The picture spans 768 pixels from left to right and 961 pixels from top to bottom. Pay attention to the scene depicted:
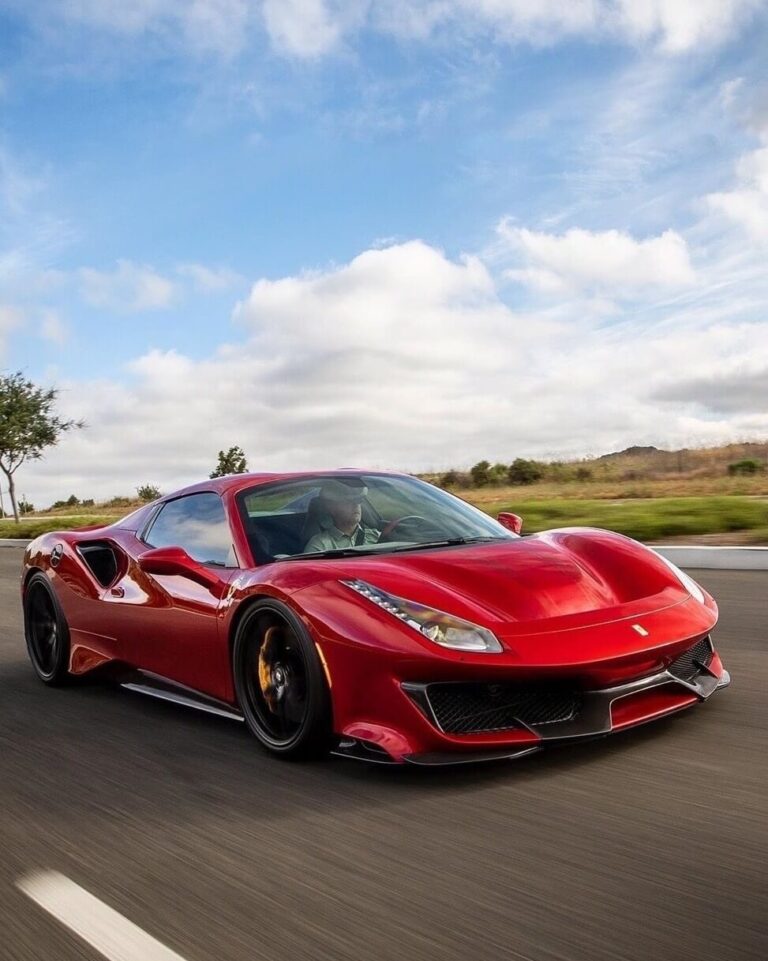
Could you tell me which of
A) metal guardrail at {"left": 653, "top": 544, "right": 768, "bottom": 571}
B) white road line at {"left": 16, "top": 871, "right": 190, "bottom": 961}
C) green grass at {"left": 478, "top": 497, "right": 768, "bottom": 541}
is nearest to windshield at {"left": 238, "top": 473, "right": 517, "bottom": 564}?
white road line at {"left": 16, "top": 871, "right": 190, "bottom": 961}

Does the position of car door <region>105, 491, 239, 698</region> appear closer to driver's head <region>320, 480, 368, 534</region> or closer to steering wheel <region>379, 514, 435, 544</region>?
driver's head <region>320, 480, 368, 534</region>

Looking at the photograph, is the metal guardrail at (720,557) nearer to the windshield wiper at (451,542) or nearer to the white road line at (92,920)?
the windshield wiper at (451,542)

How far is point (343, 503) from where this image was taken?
16.1 feet

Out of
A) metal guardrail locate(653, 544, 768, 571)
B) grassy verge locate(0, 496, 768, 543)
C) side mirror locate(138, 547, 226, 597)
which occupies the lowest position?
metal guardrail locate(653, 544, 768, 571)

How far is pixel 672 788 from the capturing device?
331cm

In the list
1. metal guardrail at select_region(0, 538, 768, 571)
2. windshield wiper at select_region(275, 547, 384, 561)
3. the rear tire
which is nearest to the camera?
windshield wiper at select_region(275, 547, 384, 561)

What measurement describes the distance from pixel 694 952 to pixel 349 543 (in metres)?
2.72

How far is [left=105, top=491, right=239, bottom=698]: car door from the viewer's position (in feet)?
14.5

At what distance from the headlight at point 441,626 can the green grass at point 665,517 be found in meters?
7.60

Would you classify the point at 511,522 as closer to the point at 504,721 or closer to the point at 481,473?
the point at 504,721

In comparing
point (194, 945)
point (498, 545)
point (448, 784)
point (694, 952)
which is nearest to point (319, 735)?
point (448, 784)

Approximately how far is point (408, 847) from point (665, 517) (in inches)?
415

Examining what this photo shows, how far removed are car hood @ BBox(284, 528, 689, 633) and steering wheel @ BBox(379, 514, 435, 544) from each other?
0.47 meters

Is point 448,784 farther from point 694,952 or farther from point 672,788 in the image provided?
point 694,952
